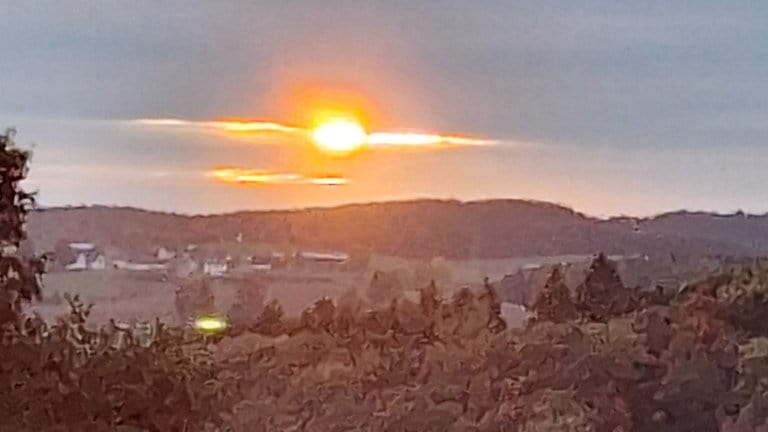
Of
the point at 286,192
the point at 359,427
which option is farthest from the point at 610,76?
the point at 359,427

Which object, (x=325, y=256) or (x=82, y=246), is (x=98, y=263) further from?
(x=325, y=256)

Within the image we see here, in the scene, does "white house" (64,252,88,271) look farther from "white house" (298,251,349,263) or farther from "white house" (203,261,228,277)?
"white house" (298,251,349,263)

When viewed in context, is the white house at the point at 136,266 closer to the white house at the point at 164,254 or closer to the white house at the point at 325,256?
the white house at the point at 164,254

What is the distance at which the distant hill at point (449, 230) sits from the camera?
2.03 meters

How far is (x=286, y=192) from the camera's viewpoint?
2.05 meters

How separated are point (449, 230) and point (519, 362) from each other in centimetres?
25

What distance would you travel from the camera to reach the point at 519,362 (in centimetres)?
201

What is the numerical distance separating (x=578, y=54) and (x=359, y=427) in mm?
733

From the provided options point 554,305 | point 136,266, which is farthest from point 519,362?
point 136,266

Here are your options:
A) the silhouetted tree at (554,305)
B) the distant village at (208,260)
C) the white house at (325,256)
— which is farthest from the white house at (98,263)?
the silhouetted tree at (554,305)

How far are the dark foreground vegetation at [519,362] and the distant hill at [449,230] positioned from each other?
0.19 ft

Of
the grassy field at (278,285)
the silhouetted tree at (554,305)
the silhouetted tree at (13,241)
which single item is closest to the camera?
the silhouetted tree at (13,241)

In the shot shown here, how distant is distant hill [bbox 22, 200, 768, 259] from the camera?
79.7 inches

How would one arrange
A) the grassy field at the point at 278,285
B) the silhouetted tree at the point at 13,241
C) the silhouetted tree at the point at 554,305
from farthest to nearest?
the silhouetted tree at the point at 554,305, the grassy field at the point at 278,285, the silhouetted tree at the point at 13,241
